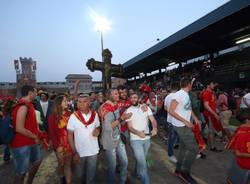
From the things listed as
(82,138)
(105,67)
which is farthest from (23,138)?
(105,67)

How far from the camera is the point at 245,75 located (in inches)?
684

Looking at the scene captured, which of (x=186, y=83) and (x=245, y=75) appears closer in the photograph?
(x=186, y=83)

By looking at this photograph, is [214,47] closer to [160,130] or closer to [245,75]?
[245,75]

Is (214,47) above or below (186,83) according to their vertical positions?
above

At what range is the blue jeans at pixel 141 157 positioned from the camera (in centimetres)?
Answer: 389

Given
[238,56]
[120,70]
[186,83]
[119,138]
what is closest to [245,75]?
[238,56]

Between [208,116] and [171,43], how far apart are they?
13.5 meters

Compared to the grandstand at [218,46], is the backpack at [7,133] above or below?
below

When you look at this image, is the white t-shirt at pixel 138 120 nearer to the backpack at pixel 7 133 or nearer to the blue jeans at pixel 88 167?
the blue jeans at pixel 88 167

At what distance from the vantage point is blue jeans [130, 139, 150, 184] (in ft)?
12.8

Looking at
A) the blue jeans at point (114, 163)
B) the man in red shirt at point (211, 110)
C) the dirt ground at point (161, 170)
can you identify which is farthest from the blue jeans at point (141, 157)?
the man in red shirt at point (211, 110)

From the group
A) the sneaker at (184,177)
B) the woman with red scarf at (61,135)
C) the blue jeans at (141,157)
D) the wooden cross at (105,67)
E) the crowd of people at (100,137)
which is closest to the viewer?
the crowd of people at (100,137)

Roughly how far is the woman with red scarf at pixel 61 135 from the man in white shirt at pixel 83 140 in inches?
21.0

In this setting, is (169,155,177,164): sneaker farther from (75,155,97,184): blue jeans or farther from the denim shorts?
the denim shorts
